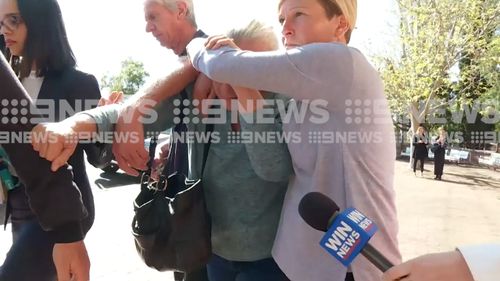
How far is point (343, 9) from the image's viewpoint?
146 centimetres

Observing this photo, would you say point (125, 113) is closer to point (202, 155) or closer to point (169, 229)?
point (202, 155)

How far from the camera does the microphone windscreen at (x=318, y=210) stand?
107 cm

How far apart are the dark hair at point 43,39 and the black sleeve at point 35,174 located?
0.61 m

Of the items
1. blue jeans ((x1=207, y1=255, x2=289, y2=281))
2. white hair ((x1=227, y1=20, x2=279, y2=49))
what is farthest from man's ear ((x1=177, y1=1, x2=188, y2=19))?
blue jeans ((x1=207, y1=255, x2=289, y2=281))

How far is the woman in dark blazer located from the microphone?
3.19 feet

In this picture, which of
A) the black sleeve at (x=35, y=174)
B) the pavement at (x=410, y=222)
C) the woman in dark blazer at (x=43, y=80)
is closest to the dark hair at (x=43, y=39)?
the woman in dark blazer at (x=43, y=80)

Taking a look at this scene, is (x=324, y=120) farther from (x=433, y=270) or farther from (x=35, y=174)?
(x=35, y=174)

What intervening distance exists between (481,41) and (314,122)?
15783 mm

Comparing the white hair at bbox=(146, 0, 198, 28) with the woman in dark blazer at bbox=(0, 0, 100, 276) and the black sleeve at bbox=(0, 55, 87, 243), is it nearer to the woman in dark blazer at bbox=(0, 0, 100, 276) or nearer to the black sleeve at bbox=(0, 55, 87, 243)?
the woman in dark blazer at bbox=(0, 0, 100, 276)

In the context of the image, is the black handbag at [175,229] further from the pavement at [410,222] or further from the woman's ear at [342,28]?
the pavement at [410,222]

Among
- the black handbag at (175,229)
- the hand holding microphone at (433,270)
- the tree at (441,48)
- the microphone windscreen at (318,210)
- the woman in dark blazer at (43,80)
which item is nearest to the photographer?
the hand holding microphone at (433,270)

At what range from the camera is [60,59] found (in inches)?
74.3

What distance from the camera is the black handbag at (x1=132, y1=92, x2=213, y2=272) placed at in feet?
5.06

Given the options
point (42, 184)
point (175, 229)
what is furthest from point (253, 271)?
point (42, 184)
